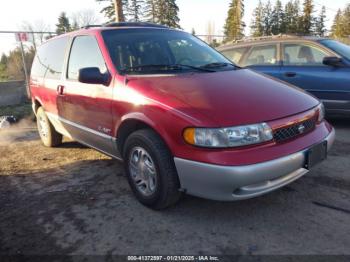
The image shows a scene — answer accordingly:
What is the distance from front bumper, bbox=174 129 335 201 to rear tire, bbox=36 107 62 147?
3278 mm

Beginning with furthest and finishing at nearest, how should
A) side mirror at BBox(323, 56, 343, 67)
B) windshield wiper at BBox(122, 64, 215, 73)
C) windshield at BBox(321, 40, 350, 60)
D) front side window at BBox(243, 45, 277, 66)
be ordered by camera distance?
front side window at BBox(243, 45, 277, 66)
windshield at BBox(321, 40, 350, 60)
side mirror at BBox(323, 56, 343, 67)
windshield wiper at BBox(122, 64, 215, 73)

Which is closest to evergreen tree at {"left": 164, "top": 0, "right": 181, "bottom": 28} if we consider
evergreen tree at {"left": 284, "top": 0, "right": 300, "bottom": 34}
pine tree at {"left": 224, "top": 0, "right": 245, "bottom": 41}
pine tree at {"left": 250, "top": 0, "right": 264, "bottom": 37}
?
pine tree at {"left": 224, "top": 0, "right": 245, "bottom": 41}

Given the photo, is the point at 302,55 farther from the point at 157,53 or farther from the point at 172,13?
the point at 172,13

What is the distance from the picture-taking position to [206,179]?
2.64 metres

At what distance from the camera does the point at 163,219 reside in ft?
10.2

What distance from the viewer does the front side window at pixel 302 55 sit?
19.3 ft

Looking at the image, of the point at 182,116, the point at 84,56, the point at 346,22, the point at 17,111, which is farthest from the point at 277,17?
the point at 182,116

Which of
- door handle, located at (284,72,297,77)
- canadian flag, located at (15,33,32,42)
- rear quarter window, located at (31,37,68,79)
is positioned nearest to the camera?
rear quarter window, located at (31,37,68,79)

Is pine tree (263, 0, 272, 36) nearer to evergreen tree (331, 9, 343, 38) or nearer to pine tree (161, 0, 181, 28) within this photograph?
evergreen tree (331, 9, 343, 38)

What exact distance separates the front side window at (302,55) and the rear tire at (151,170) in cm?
407

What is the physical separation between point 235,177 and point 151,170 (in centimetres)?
89

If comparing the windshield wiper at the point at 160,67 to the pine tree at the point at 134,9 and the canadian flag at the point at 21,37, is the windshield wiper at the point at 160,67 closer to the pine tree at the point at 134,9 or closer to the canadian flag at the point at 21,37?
the canadian flag at the point at 21,37

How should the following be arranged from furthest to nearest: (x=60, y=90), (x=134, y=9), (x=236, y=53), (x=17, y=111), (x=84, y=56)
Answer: (x=134, y=9), (x=17, y=111), (x=236, y=53), (x=60, y=90), (x=84, y=56)

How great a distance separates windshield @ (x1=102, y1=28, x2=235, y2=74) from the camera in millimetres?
3625
